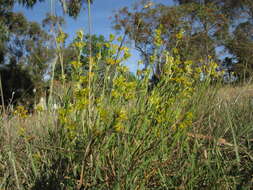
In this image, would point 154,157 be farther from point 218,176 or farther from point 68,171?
point 68,171

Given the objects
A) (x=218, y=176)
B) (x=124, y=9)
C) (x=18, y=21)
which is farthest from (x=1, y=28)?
(x=218, y=176)

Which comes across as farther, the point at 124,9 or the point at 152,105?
the point at 124,9

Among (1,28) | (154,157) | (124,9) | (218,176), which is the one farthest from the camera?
(124,9)

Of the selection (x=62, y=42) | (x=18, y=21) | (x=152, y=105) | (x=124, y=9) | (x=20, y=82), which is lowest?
(x=152, y=105)

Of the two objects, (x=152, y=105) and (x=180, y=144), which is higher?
(x=152, y=105)

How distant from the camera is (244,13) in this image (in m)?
17.9

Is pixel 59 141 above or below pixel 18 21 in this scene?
below

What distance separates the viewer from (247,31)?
17734 millimetres

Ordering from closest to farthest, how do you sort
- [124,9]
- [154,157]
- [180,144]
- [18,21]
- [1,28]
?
1. [154,157]
2. [180,144]
3. [1,28]
4. [18,21]
5. [124,9]

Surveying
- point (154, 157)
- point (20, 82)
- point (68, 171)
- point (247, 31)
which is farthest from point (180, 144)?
point (247, 31)

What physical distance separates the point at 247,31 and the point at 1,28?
53.1ft

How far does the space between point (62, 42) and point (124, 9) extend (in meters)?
14.7

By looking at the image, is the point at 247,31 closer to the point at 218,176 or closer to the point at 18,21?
the point at 18,21

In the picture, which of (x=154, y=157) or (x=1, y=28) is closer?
(x=154, y=157)
